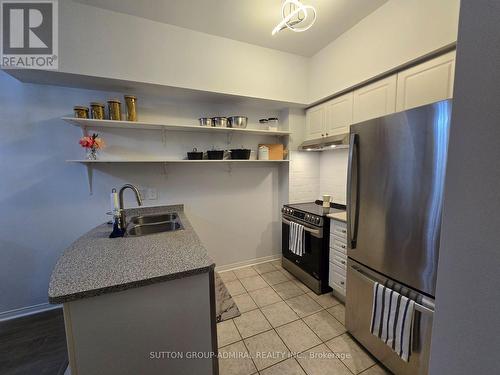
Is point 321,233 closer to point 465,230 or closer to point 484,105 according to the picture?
point 465,230

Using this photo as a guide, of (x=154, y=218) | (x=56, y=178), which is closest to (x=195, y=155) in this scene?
(x=154, y=218)

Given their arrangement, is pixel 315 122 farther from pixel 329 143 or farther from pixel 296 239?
pixel 296 239

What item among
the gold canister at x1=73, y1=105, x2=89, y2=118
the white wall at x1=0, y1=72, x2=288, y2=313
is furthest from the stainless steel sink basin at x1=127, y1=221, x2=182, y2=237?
the gold canister at x1=73, y1=105, x2=89, y2=118

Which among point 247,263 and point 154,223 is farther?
point 247,263

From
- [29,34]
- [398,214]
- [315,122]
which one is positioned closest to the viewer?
[398,214]

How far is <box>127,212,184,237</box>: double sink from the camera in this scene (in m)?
2.04

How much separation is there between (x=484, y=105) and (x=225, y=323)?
2205mm

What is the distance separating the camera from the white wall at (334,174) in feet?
8.90

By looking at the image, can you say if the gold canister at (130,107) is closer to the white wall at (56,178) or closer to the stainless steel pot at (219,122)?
the white wall at (56,178)

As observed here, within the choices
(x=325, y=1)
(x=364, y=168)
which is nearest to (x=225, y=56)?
(x=325, y=1)

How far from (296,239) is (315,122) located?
61.3 inches

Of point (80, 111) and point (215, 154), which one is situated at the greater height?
point (80, 111)

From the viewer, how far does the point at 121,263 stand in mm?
1112

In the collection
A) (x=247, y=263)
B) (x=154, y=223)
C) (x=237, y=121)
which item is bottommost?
(x=247, y=263)
